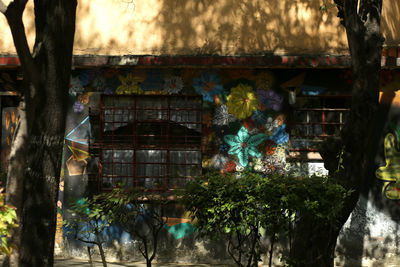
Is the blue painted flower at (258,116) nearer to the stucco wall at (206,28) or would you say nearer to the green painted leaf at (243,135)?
the green painted leaf at (243,135)

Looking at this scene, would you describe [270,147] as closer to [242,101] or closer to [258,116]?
[258,116]

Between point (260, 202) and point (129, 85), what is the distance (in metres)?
4.40

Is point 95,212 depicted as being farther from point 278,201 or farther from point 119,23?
point 119,23

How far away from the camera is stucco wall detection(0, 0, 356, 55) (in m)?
9.97

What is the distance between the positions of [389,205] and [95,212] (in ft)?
17.1

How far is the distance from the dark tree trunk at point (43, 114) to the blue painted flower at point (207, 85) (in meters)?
4.04

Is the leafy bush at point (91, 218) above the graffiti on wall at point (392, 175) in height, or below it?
below

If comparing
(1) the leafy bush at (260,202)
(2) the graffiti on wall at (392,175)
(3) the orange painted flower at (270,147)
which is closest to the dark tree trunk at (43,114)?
(1) the leafy bush at (260,202)

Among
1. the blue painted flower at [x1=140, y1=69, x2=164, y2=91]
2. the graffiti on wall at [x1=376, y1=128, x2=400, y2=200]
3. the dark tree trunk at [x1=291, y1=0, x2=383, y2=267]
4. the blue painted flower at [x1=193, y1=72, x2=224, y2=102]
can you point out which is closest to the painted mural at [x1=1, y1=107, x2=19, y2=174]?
the blue painted flower at [x1=140, y1=69, x2=164, y2=91]

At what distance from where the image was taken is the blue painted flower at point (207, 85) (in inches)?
392

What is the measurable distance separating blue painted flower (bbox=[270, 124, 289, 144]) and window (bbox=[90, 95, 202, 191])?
1308 millimetres

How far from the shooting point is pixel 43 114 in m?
5.96

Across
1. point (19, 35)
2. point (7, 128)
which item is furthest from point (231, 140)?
point (19, 35)

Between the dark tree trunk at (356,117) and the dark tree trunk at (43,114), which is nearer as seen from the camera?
the dark tree trunk at (43,114)
